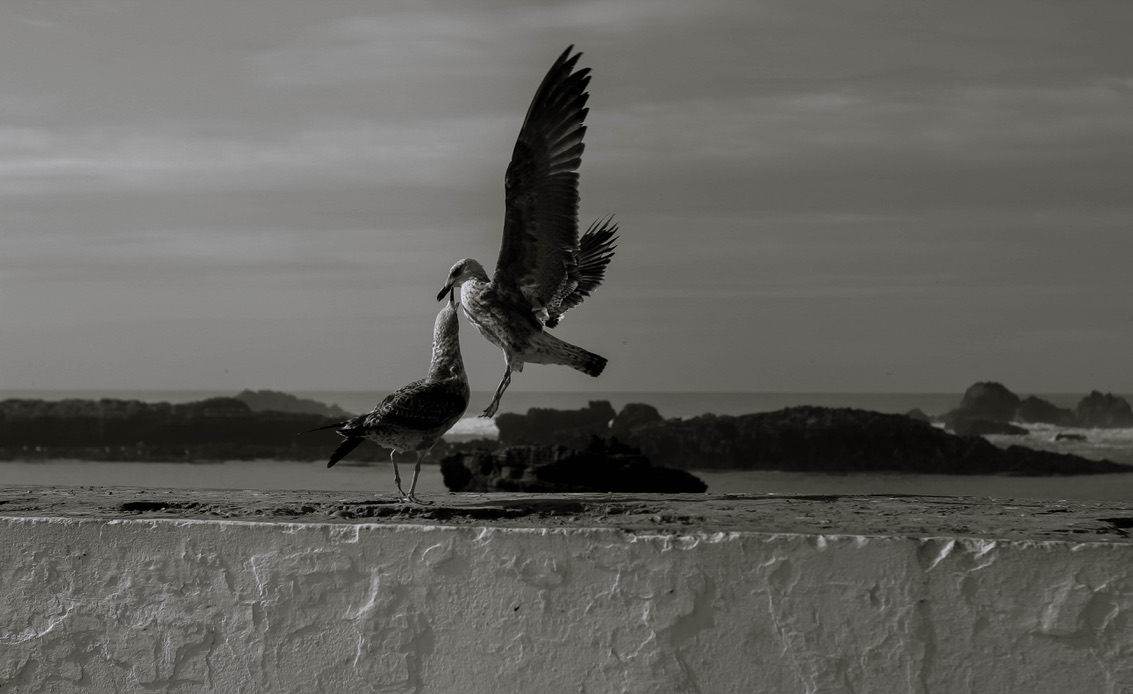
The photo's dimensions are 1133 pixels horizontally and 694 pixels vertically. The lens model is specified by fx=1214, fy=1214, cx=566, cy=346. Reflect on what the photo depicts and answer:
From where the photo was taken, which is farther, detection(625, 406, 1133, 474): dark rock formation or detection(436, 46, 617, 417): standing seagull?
detection(625, 406, 1133, 474): dark rock formation

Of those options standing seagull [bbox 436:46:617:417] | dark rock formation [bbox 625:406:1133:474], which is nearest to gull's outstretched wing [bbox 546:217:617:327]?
standing seagull [bbox 436:46:617:417]

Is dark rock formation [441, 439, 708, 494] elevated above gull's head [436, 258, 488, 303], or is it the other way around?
gull's head [436, 258, 488, 303]

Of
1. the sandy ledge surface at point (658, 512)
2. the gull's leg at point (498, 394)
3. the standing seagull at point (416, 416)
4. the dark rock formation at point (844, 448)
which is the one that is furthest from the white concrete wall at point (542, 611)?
the dark rock formation at point (844, 448)

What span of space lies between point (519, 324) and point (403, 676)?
7.99 feet

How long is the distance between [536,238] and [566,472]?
2.64 meters

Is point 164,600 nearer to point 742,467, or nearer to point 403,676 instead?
point 403,676

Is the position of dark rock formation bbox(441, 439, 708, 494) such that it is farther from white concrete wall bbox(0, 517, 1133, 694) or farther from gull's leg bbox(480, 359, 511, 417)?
white concrete wall bbox(0, 517, 1133, 694)

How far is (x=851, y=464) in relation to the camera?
76.7 feet

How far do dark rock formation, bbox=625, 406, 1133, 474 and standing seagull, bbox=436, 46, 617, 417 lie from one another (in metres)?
15.6

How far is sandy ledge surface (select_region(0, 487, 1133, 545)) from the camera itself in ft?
14.6

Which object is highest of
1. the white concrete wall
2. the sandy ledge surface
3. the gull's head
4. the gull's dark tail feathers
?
the gull's head

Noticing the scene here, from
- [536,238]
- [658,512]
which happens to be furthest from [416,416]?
[536,238]

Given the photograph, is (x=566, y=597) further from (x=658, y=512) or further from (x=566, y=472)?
(x=566, y=472)

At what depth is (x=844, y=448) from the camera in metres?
23.4
